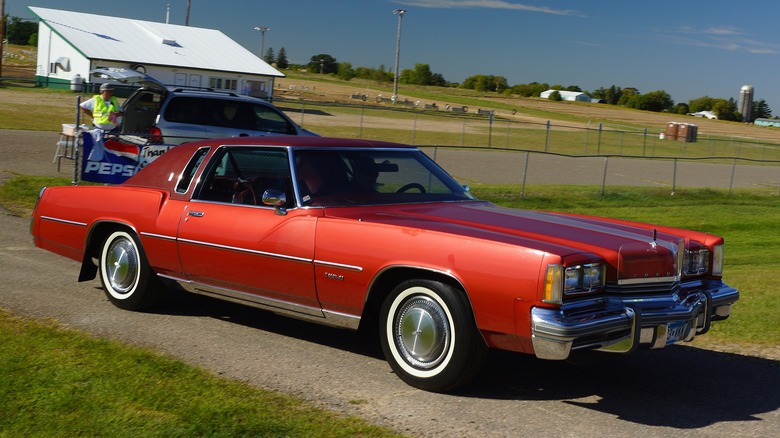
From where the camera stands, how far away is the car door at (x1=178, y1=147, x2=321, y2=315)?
6113 millimetres

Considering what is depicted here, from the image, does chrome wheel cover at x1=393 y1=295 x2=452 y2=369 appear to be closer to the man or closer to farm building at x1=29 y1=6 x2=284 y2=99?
the man

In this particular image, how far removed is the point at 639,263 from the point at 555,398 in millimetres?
932

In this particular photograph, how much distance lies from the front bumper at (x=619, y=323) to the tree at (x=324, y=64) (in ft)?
471

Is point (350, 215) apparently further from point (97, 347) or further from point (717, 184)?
point (717, 184)

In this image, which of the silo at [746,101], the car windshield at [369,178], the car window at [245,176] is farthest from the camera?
the silo at [746,101]

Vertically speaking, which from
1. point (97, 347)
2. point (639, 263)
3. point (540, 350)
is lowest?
point (97, 347)

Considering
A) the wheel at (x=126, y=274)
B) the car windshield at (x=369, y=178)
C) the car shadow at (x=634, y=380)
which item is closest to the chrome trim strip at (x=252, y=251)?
the car windshield at (x=369, y=178)

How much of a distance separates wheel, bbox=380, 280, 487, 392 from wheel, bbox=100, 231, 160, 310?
232 cm

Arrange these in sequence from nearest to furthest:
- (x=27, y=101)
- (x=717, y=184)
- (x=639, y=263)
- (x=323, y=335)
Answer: (x=639, y=263), (x=323, y=335), (x=717, y=184), (x=27, y=101)

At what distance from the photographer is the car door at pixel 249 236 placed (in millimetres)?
6113

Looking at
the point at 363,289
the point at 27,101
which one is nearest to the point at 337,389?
the point at 363,289

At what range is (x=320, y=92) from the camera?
90312mm

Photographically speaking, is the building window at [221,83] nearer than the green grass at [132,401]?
No

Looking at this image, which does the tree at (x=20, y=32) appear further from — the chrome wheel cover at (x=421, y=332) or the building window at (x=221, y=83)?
A: the chrome wheel cover at (x=421, y=332)
